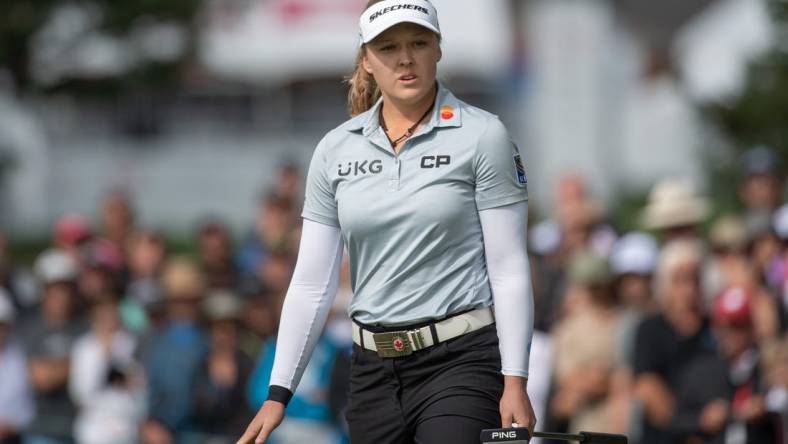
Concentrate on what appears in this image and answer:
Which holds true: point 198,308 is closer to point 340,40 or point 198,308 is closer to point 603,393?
point 603,393

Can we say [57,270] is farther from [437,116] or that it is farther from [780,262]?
[437,116]

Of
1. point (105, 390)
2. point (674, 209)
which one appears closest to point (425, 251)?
point (674, 209)

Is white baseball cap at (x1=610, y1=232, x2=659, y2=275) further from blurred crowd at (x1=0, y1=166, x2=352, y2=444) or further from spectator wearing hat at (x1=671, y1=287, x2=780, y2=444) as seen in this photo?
blurred crowd at (x1=0, y1=166, x2=352, y2=444)

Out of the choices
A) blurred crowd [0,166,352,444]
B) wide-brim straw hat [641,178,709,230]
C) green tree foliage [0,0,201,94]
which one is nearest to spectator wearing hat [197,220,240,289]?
blurred crowd [0,166,352,444]

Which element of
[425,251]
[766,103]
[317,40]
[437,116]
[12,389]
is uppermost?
[317,40]

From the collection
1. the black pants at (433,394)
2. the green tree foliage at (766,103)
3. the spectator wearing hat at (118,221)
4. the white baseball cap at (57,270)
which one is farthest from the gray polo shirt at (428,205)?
the green tree foliage at (766,103)

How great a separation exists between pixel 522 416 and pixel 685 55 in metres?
32.6

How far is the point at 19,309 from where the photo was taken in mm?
13398

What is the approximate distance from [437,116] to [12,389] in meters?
6.96

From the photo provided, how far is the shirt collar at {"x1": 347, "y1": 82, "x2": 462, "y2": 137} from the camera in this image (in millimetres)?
6062

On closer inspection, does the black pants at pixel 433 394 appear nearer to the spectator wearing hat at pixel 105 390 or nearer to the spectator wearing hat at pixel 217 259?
the spectator wearing hat at pixel 105 390

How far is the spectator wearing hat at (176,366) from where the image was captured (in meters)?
11.6

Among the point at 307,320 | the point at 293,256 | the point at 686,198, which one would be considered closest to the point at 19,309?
the point at 293,256

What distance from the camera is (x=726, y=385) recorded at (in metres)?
9.31
